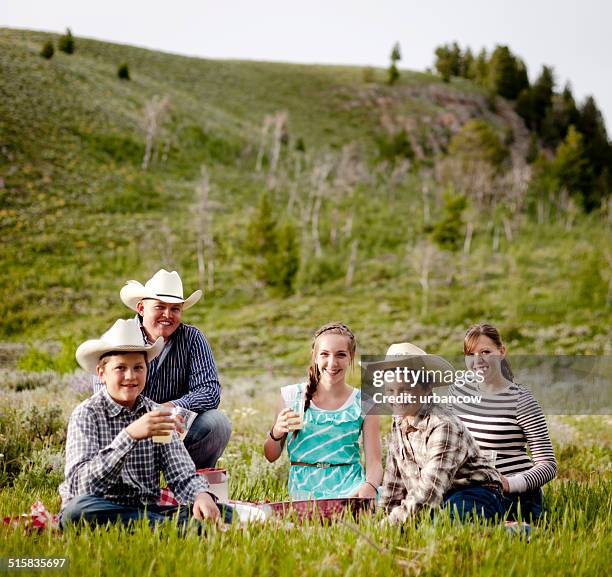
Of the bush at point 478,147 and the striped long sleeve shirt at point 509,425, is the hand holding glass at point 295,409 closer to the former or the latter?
the striped long sleeve shirt at point 509,425

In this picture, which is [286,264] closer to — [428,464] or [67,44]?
[428,464]

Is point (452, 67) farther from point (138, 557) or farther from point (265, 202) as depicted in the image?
point (138, 557)

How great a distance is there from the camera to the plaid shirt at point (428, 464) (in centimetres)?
397

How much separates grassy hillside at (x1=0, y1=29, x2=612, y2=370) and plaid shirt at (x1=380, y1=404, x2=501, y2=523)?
1224 centimetres

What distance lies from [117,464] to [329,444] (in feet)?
6.23

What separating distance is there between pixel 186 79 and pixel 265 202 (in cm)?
5788

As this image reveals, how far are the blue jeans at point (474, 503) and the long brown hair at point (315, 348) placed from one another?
1.34 meters

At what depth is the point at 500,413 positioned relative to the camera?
4875 millimetres

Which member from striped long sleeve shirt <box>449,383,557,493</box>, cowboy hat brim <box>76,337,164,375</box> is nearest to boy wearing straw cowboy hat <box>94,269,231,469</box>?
cowboy hat brim <box>76,337,164,375</box>

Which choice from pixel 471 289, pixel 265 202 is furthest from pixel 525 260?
pixel 265 202

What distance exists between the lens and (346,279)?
49.7 metres

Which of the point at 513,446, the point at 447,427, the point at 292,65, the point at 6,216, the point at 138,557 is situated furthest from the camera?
the point at 292,65

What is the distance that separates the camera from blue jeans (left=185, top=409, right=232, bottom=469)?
5.44 m

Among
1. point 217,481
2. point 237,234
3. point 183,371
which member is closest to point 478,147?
point 237,234
